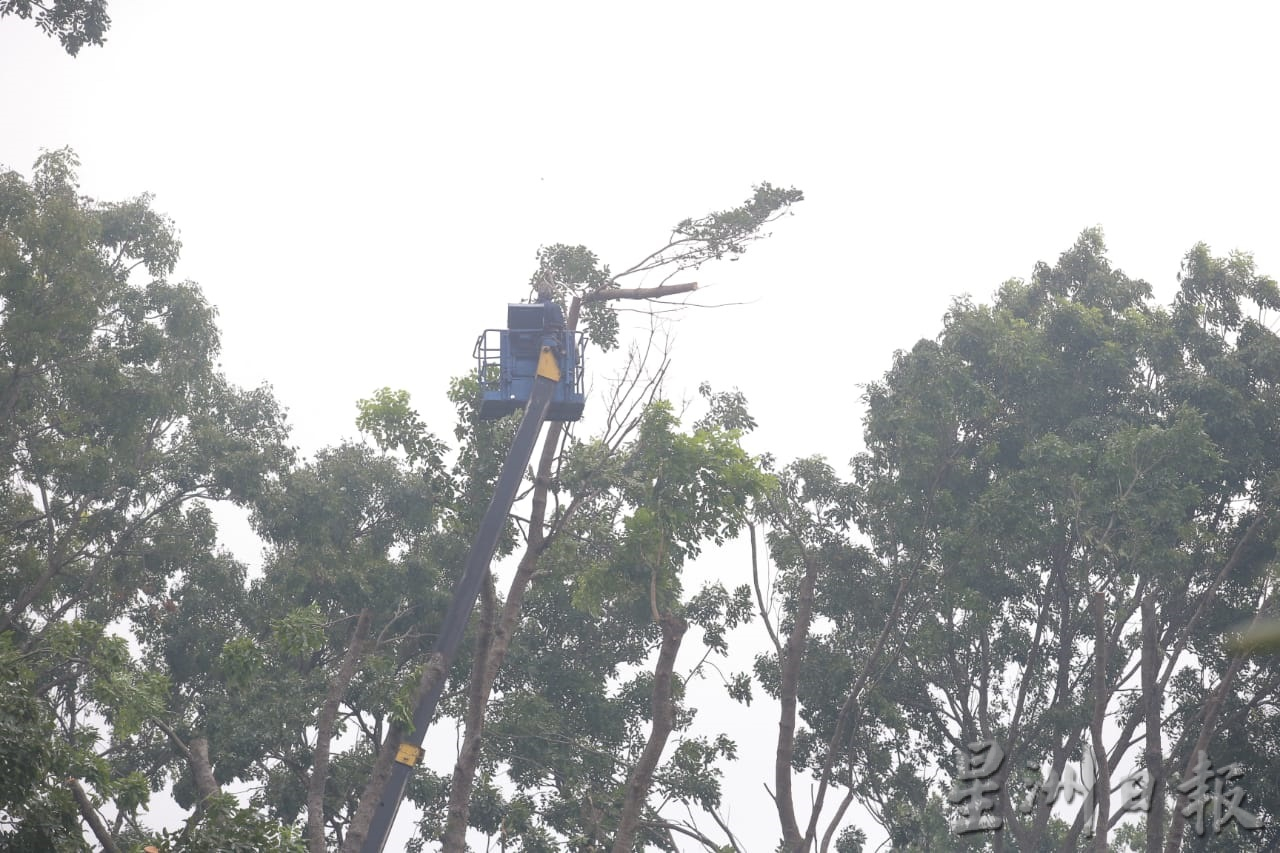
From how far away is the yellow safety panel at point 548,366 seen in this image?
716 inches

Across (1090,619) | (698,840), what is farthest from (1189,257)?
(698,840)

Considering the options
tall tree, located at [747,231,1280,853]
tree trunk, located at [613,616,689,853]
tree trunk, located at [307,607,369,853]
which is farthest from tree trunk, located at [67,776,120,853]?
tall tree, located at [747,231,1280,853]

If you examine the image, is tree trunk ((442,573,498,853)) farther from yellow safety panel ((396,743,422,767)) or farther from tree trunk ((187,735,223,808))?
tree trunk ((187,735,223,808))

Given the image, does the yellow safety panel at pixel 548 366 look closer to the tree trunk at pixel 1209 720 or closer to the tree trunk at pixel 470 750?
the tree trunk at pixel 470 750

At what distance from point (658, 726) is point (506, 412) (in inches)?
247

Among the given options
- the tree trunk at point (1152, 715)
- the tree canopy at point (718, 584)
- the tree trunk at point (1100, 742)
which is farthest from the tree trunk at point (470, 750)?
the tree trunk at point (1152, 715)

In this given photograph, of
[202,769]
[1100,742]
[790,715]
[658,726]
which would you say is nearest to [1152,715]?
[1100,742]

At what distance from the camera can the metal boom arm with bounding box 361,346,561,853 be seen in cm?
1684

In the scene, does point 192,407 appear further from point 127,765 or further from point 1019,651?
point 1019,651

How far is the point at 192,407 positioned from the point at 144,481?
1.70 meters

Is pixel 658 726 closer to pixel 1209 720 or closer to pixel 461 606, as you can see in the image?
pixel 461 606

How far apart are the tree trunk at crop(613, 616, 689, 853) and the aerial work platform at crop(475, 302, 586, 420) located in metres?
5.17

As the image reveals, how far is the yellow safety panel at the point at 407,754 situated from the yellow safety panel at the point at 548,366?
17.8 ft

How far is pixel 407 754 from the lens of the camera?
16.9 m
